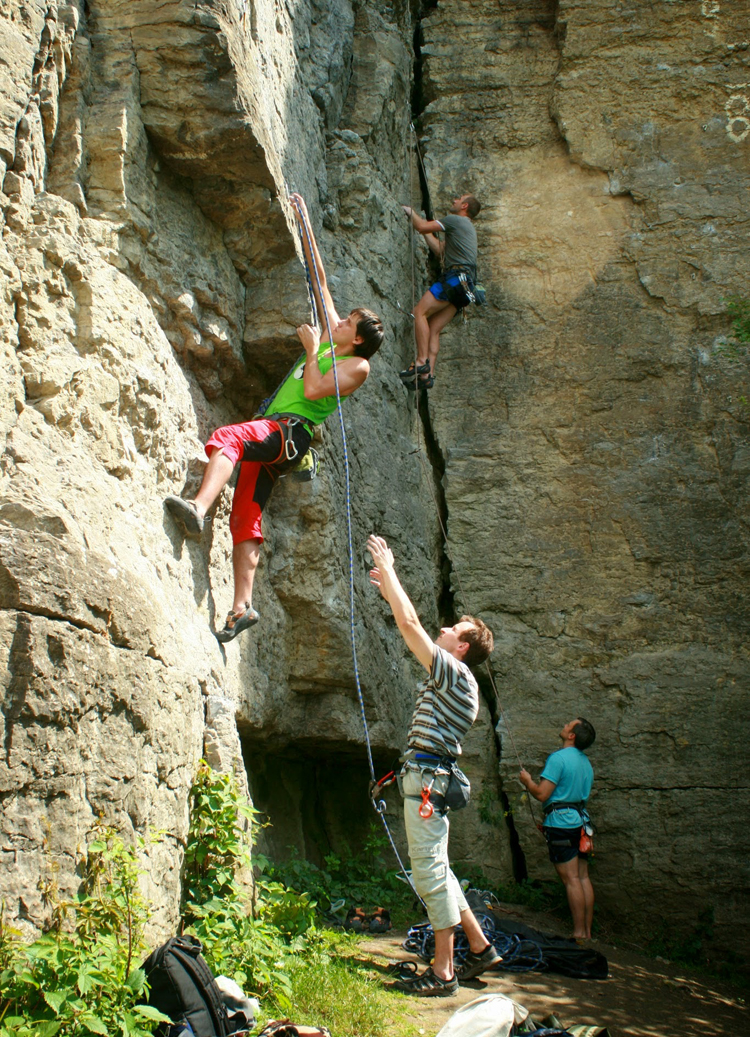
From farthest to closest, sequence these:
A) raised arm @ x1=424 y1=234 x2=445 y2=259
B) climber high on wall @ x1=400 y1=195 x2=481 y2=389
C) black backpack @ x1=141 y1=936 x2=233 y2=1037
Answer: raised arm @ x1=424 y1=234 x2=445 y2=259 < climber high on wall @ x1=400 y1=195 x2=481 y2=389 < black backpack @ x1=141 y1=936 x2=233 y2=1037

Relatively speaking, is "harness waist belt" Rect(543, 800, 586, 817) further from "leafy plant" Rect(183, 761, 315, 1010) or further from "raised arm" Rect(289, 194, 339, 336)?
"raised arm" Rect(289, 194, 339, 336)

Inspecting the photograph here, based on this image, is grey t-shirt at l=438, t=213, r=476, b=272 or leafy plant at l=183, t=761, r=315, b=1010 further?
grey t-shirt at l=438, t=213, r=476, b=272

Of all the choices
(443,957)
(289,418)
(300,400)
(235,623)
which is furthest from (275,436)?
(443,957)

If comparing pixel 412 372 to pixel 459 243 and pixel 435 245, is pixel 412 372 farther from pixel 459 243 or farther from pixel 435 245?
pixel 435 245

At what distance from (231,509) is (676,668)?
3.72m

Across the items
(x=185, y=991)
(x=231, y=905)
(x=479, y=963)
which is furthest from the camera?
(x=479, y=963)

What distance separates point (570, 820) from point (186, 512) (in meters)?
3.47

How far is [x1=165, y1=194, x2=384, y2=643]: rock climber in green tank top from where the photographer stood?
4500 mm

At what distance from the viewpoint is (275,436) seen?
467 cm

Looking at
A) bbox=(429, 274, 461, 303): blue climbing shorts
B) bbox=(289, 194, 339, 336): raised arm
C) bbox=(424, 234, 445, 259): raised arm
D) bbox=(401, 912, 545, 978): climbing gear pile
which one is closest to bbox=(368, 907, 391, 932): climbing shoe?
bbox=(401, 912, 545, 978): climbing gear pile

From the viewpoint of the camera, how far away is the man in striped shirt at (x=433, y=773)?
3.97 meters

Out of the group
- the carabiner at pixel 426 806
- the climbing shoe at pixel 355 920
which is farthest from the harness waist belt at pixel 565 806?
the carabiner at pixel 426 806

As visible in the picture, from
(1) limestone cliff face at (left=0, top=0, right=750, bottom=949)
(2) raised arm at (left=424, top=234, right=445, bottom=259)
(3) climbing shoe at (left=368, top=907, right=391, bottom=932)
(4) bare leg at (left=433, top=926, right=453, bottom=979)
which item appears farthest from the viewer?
(2) raised arm at (left=424, top=234, right=445, bottom=259)

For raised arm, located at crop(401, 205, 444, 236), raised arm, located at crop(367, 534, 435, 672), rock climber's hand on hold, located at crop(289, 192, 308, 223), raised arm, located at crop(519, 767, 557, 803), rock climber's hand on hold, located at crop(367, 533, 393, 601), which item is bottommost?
raised arm, located at crop(519, 767, 557, 803)
